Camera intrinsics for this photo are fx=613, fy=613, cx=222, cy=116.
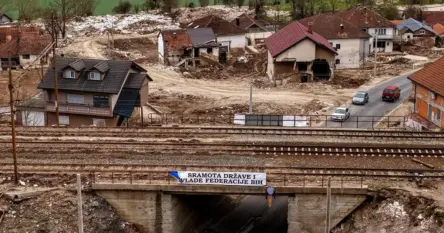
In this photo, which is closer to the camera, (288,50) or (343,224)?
(343,224)

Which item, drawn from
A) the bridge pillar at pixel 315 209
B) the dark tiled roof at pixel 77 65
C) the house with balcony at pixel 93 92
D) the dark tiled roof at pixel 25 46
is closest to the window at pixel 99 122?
the house with balcony at pixel 93 92

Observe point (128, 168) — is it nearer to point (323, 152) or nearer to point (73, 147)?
point (73, 147)

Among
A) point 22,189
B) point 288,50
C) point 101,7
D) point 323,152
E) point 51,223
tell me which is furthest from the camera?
point 101,7

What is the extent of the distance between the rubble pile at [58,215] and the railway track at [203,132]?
961cm

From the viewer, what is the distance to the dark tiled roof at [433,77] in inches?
1645

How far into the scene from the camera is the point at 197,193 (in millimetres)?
29188

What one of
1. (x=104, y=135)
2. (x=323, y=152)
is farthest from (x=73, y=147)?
(x=323, y=152)

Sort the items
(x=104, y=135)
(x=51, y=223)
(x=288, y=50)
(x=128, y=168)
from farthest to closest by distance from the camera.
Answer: (x=288, y=50) < (x=104, y=135) < (x=128, y=168) < (x=51, y=223)

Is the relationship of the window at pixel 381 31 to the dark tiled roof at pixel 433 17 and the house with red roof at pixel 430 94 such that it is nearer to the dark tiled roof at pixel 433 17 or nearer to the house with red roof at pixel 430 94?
the dark tiled roof at pixel 433 17

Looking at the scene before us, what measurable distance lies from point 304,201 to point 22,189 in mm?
13521

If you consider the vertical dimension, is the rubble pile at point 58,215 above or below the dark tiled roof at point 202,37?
below

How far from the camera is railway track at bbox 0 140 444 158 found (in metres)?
34.3

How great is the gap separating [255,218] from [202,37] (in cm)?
4428

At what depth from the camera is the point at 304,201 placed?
94.2ft
